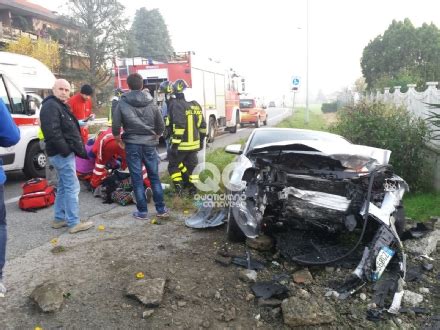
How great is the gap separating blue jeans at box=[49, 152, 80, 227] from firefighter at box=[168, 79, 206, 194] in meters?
1.79

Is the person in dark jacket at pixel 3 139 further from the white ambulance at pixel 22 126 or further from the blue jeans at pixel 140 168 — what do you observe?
the white ambulance at pixel 22 126

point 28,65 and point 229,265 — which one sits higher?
point 28,65

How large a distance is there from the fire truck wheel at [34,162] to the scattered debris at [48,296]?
4.83m

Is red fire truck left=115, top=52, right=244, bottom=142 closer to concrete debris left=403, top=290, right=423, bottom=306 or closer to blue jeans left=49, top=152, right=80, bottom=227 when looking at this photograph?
blue jeans left=49, top=152, right=80, bottom=227

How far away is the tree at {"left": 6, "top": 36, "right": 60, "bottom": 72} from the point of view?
26031mm

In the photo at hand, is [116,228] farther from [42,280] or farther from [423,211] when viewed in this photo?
[423,211]

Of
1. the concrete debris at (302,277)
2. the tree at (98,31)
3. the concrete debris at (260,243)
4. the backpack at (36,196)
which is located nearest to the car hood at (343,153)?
the concrete debris at (260,243)

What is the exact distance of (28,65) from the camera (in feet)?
31.3

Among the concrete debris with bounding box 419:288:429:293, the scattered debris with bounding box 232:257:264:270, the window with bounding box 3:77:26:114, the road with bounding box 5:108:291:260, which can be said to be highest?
the window with bounding box 3:77:26:114

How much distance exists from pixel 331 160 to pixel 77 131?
293 centimetres

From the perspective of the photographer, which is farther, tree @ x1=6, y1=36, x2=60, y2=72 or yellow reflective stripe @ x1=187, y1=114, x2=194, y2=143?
tree @ x1=6, y1=36, x2=60, y2=72

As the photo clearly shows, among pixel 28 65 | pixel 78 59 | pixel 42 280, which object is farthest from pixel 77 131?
pixel 78 59

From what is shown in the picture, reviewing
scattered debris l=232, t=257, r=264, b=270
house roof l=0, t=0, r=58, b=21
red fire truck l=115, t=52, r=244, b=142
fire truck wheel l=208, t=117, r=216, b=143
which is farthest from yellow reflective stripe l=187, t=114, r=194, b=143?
house roof l=0, t=0, r=58, b=21

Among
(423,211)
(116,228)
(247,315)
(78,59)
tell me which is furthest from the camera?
(78,59)
